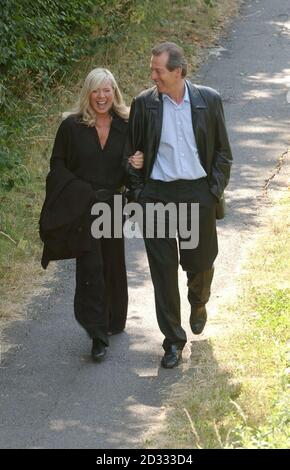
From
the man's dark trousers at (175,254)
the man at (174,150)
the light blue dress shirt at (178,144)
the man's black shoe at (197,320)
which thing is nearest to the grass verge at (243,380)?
the man's black shoe at (197,320)

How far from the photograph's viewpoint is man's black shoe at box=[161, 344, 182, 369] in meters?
8.21

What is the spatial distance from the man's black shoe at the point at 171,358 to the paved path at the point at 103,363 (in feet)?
0.18

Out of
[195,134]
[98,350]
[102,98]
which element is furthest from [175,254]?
[102,98]

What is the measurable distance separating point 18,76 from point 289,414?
744 cm

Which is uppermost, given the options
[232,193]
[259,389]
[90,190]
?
[90,190]

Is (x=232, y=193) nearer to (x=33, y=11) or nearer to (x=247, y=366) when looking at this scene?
(x=33, y=11)

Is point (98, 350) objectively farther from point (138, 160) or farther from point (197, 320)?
point (138, 160)

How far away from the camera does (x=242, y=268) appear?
10078mm

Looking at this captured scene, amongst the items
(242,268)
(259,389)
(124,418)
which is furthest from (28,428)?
(242,268)

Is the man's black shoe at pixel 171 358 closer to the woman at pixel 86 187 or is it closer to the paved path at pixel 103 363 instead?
the paved path at pixel 103 363

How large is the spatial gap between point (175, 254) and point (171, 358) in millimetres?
749

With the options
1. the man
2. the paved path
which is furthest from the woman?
the paved path

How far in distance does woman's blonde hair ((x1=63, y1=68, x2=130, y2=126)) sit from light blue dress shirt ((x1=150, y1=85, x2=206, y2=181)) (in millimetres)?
440

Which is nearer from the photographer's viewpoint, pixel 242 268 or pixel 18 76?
pixel 242 268
